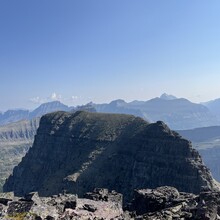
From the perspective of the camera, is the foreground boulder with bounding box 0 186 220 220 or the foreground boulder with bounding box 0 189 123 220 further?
the foreground boulder with bounding box 0 189 123 220

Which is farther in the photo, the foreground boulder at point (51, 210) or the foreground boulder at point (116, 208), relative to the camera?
the foreground boulder at point (51, 210)

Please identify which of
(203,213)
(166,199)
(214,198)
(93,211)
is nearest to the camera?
(203,213)

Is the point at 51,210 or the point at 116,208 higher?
the point at 51,210

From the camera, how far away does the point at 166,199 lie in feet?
264

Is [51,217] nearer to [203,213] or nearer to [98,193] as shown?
[203,213]

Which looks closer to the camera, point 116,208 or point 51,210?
point 51,210

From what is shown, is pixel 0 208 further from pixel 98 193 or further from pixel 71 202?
pixel 98 193

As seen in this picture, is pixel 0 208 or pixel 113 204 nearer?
pixel 0 208

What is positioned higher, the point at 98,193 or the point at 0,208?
the point at 0,208

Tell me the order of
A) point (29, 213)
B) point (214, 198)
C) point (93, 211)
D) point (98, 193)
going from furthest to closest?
point (98, 193) < point (93, 211) < point (214, 198) < point (29, 213)

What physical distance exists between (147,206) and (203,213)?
41273mm

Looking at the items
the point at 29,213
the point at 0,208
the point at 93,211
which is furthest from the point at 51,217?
the point at 93,211

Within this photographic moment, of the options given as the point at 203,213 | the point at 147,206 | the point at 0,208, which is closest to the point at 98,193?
the point at 147,206

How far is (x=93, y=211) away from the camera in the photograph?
70062mm
